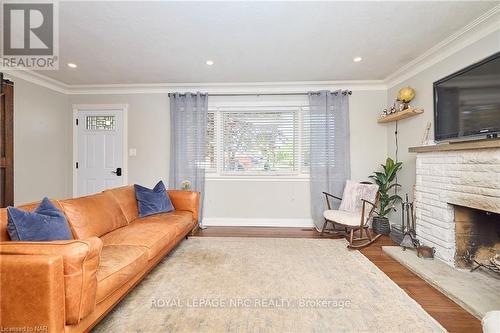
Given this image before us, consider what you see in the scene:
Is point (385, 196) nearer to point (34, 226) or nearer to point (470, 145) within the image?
point (470, 145)

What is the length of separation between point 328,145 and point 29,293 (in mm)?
3907

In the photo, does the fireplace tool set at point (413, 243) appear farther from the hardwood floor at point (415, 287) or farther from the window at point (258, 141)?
the window at point (258, 141)

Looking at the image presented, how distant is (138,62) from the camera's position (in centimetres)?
327

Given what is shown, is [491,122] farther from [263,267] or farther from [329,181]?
[263,267]

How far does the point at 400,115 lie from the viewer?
3475 mm

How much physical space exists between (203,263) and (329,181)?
2.50 meters

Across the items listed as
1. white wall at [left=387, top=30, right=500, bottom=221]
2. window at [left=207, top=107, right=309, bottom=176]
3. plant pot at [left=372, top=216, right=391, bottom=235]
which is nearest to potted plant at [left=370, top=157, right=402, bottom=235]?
plant pot at [left=372, top=216, right=391, bottom=235]

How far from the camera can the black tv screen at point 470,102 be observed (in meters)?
2.06

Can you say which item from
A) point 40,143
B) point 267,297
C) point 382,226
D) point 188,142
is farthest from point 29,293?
point 382,226

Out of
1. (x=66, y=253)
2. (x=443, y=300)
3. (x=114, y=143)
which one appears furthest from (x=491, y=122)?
(x=114, y=143)

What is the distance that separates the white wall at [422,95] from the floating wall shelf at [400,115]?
90mm

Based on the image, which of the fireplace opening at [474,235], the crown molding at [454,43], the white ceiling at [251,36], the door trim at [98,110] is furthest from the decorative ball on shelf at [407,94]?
the door trim at [98,110]

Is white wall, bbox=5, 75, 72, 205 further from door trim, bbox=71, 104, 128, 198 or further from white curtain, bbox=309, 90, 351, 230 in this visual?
white curtain, bbox=309, 90, 351, 230

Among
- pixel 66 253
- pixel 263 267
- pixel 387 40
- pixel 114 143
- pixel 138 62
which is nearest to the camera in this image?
pixel 66 253
